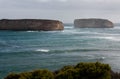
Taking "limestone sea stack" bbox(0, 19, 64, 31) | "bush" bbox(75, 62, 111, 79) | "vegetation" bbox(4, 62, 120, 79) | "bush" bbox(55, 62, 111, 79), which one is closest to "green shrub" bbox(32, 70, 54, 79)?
"vegetation" bbox(4, 62, 120, 79)

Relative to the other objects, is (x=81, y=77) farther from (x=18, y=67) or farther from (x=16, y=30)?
(x=16, y=30)

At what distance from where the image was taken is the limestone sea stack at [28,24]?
15129 centimetres

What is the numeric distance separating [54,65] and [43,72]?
76.7 ft

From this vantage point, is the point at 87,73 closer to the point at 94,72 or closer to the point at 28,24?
the point at 94,72

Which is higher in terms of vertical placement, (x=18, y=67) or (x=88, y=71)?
(x=88, y=71)

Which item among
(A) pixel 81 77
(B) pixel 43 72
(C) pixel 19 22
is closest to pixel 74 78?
(A) pixel 81 77

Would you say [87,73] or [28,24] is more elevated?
[87,73]

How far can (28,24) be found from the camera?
152250mm

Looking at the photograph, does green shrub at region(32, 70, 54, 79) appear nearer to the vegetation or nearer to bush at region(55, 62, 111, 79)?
the vegetation

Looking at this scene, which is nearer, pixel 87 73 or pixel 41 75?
pixel 41 75

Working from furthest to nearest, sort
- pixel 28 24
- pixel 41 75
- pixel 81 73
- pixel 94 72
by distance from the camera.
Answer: pixel 28 24 < pixel 81 73 < pixel 94 72 < pixel 41 75

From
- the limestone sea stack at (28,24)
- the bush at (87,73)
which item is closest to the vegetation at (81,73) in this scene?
the bush at (87,73)

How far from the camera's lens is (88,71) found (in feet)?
62.3

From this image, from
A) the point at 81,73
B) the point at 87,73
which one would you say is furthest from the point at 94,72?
the point at 81,73
